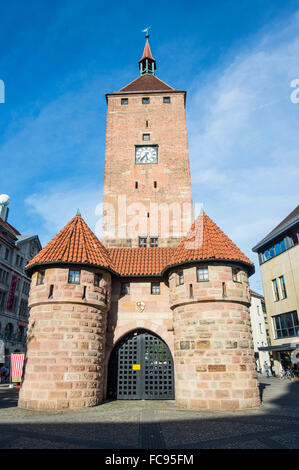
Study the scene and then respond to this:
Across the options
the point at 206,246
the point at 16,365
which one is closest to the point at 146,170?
the point at 206,246

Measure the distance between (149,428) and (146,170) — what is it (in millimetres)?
16041

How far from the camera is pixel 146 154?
21.9m

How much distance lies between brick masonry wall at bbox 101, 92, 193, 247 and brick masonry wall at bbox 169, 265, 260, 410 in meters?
6.94

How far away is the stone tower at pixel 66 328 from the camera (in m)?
11.5

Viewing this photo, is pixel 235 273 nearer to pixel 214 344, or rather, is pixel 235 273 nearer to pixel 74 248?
pixel 214 344

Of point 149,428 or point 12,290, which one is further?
point 12,290

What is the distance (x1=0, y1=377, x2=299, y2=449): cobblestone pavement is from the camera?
6605 mm

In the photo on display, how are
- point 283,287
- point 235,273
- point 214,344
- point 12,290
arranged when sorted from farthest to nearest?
point 12,290
point 283,287
point 235,273
point 214,344

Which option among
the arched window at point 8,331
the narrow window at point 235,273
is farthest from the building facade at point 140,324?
the arched window at point 8,331

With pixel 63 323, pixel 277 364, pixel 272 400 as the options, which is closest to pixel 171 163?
pixel 63 323

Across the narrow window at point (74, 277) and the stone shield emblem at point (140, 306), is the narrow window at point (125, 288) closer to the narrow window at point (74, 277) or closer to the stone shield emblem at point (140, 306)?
the stone shield emblem at point (140, 306)

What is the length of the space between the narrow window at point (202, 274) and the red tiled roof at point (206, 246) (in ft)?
1.85

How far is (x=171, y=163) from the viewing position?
70.4 feet

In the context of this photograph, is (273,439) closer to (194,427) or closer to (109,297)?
(194,427)
